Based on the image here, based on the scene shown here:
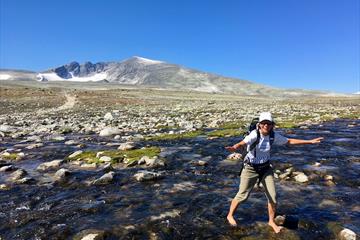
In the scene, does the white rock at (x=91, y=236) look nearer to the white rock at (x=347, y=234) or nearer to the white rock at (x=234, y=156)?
the white rock at (x=347, y=234)

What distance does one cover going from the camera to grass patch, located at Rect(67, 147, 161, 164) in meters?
19.3

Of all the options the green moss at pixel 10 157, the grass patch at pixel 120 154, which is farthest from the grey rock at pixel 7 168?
the green moss at pixel 10 157

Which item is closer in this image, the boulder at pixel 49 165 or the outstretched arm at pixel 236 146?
the outstretched arm at pixel 236 146

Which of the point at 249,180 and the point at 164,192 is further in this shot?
the point at 164,192

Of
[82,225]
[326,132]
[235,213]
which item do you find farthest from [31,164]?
[326,132]

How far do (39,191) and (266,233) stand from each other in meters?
8.44

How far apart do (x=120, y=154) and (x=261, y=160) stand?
1115 cm

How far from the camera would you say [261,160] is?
35.7 feet

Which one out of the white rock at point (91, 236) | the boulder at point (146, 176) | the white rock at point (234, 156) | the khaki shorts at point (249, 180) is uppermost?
the khaki shorts at point (249, 180)

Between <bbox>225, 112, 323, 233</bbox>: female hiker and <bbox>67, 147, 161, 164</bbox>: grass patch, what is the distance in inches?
339

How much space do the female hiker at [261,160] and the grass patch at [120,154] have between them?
8606mm

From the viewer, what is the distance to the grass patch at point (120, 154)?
63.4ft

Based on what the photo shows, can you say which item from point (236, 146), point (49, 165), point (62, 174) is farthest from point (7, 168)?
point (236, 146)

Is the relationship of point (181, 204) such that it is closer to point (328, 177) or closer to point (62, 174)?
point (62, 174)
